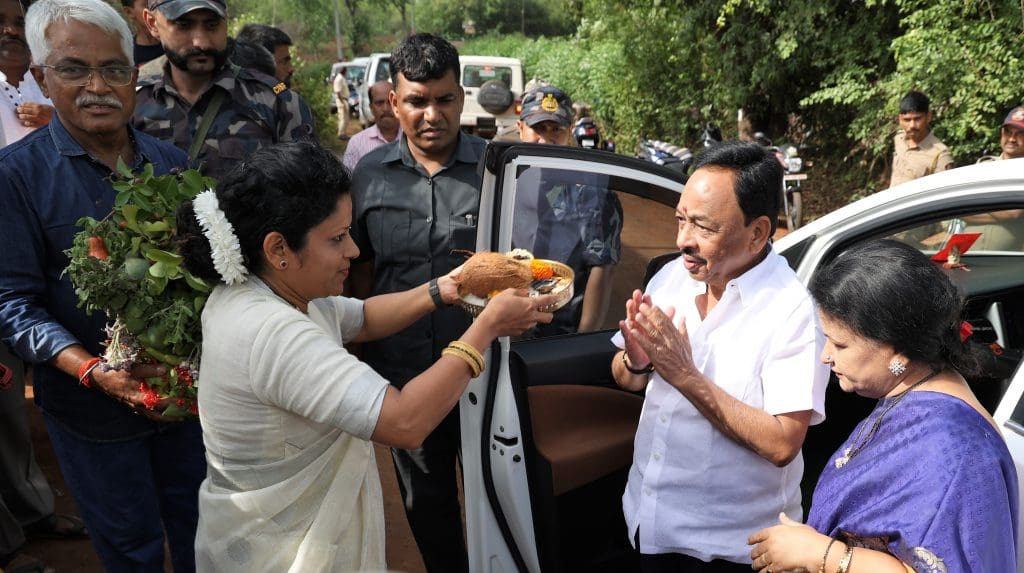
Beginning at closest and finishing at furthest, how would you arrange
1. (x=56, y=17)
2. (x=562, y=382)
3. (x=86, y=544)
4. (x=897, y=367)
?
1. (x=897, y=367)
2. (x=56, y=17)
3. (x=562, y=382)
4. (x=86, y=544)

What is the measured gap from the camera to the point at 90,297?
2.13 m

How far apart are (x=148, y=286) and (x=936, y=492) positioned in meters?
1.93

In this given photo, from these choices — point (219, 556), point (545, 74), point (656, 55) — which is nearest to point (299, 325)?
point (219, 556)

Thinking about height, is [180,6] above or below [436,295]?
above

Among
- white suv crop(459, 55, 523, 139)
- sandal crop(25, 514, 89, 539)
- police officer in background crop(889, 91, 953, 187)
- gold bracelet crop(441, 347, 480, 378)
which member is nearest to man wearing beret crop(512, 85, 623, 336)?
gold bracelet crop(441, 347, 480, 378)

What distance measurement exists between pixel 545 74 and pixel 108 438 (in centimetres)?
2324

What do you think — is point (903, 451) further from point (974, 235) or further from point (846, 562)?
point (974, 235)

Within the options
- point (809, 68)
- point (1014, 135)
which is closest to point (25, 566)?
point (1014, 135)

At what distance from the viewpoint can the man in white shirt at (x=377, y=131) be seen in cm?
613

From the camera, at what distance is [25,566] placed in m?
3.50

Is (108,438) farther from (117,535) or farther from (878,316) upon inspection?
(878,316)

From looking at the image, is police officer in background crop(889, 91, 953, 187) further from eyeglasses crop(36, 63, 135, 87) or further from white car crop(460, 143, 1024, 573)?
eyeglasses crop(36, 63, 135, 87)

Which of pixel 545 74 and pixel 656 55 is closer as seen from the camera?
pixel 656 55

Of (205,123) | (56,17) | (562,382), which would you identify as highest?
(56,17)
